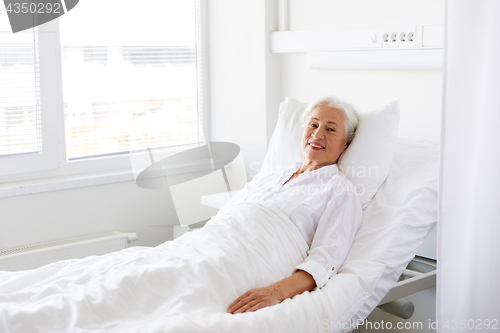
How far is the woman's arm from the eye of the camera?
1481mm

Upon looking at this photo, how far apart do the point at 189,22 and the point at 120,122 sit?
0.75m

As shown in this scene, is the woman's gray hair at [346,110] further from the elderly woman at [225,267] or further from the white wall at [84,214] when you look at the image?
the white wall at [84,214]

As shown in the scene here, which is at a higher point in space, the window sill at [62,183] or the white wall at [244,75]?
the white wall at [244,75]

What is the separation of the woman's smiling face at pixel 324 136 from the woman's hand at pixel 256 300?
0.62 metres

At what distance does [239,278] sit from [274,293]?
108mm

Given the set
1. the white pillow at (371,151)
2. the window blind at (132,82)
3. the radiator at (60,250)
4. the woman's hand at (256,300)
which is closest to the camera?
the woman's hand at (256,300)

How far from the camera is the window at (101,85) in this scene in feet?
8.78

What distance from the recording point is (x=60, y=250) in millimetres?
2607

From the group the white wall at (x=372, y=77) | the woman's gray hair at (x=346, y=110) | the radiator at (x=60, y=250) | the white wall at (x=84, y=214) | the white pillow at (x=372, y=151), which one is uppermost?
the white wall at (x=372, y=77)

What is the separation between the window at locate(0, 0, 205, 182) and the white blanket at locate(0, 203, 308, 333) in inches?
50.8

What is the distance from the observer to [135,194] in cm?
298

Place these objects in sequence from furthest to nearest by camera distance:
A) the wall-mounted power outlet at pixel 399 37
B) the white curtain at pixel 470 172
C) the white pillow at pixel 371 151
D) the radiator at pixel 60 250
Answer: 1. the radiator at pixel 60 250
2. the wall-mounted power outlet at pixel 399 37
3. the white pillow at pixel 371 151
4. the white curtain at pixel 470 172

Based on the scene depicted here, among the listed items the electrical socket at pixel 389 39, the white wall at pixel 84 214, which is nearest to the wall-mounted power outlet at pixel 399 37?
→ the electrical socket at pixel 389 39

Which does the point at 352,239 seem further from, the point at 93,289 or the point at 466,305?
the point at 93,289
